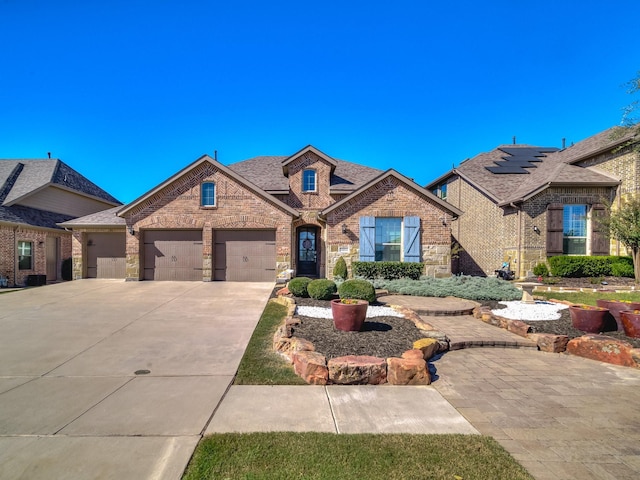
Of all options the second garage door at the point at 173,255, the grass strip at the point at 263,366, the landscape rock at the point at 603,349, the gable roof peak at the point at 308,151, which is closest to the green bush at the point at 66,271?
the second garage door at the point at 173,255

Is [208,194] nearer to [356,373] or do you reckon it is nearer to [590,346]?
[356,373]

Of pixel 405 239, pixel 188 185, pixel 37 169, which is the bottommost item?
pixel 405 239

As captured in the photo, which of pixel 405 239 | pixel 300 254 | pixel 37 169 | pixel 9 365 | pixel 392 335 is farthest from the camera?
pixel 37 169

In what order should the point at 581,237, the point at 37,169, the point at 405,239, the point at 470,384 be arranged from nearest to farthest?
the point at 470,384, the point at 405,239, the point at 581,237, the point at 37,169

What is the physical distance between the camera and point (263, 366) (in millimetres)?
4625

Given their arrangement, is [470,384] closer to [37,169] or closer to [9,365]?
[9,365]

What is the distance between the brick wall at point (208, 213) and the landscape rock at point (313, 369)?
9.78 meters

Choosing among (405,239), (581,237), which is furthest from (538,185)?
(405,239)

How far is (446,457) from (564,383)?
2.81 meters

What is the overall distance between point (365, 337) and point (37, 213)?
19682mm

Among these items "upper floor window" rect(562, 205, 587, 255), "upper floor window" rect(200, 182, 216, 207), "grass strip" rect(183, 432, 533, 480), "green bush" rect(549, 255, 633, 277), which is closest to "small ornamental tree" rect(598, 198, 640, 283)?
"green bush" rect(549, 255, 633, 277)

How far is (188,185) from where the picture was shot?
1427 centimetres

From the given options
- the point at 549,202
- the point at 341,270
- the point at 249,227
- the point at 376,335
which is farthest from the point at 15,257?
the point at 549,202

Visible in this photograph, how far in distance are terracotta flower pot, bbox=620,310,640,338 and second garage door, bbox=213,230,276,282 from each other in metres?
11.4
